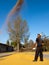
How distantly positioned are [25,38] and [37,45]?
55218mm

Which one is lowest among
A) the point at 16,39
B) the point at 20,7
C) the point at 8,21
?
the point at 8,21

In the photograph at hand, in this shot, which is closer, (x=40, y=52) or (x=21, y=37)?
(x=40, y=52)

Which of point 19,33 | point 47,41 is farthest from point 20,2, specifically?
point 47,41

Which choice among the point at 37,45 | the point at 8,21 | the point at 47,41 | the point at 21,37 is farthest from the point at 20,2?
the point at 47,41

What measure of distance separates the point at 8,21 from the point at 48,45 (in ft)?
203

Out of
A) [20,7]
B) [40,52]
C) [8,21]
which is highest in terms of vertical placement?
[20,7]

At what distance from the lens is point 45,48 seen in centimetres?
6906

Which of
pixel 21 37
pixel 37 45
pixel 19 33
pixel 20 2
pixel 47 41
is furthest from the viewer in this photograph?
pixel 47 41

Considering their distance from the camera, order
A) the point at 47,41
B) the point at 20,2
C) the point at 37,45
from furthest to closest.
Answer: the point at 47,41
the point at 37,45
the point at 20,2

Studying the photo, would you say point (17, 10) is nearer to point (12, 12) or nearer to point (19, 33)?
point (12, 12)

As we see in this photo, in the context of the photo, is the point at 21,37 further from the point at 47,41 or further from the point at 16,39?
the point at 47,41

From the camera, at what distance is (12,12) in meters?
8.30

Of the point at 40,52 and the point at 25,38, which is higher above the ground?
the point at 25,38

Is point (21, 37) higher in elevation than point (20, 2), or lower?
higher
